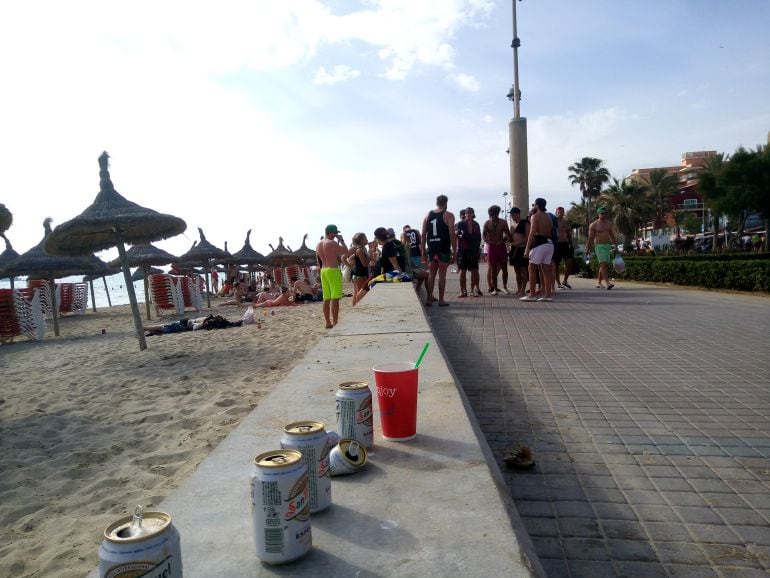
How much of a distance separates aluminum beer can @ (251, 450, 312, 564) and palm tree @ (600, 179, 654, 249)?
6127 cm

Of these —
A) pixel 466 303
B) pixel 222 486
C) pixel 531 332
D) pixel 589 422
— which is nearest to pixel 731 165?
pixel 466 303

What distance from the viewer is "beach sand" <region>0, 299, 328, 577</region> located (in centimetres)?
296

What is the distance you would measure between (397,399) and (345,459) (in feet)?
1.58

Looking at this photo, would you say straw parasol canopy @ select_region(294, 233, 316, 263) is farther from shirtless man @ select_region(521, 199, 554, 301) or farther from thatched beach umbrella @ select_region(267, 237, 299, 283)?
shirtless man @ select_region(521, 199, 554, 301)

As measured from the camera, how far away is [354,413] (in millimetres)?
2418

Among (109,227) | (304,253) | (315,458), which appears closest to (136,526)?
(315,458)

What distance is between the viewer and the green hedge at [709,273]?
1138cm

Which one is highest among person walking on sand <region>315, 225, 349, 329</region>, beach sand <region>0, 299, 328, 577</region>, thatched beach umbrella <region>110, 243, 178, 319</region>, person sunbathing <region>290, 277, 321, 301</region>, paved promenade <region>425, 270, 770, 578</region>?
thatched beach umbrella <region>110, 243, 178, 319</region>

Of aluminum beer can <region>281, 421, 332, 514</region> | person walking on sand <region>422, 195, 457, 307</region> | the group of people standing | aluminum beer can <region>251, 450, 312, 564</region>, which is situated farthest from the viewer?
person walking on sand <region>422, 195, 457, 307</region>

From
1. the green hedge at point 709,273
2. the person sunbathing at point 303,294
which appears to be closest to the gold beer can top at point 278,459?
the green hedge at point 709,273

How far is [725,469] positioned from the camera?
3021 millimetres

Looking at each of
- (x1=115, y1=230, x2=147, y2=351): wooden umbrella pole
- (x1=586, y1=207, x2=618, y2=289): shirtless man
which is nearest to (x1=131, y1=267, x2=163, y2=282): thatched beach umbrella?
(x1=115, y1=230, x2=147, y2=351): wooden umbrella pole

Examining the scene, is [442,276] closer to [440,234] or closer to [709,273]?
[440,234]

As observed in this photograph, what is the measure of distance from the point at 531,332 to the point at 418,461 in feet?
18.1
